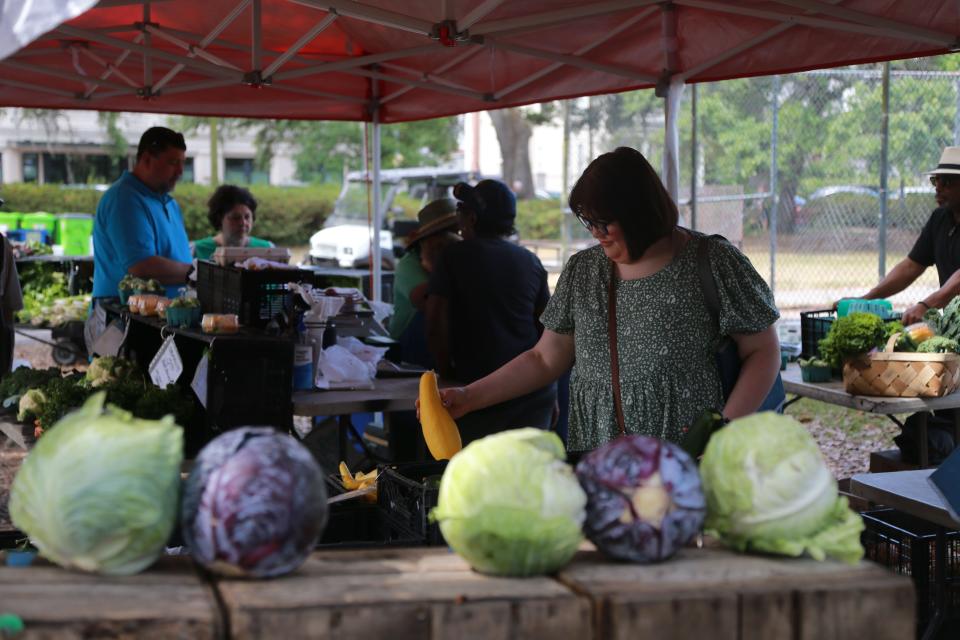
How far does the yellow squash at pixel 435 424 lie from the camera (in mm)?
2893

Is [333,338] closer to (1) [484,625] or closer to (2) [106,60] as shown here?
(2) [106,60]

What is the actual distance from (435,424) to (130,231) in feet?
11.7

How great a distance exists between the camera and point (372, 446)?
6.64 meters

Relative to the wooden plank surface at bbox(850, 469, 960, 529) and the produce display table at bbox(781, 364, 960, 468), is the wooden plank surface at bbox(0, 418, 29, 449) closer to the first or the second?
the produce display table at bbox(781, 364, 960, 468)

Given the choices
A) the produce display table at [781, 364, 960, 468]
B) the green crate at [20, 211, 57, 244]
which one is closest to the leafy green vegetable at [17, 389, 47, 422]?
the produce display table at [781, 364, 960, 468]

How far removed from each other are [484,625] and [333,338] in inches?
147

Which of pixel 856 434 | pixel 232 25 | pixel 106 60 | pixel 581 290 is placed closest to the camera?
pixel 581 290

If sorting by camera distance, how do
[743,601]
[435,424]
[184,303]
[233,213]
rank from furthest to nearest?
[233,213] → [184,303] → [435,424] → [743,601]

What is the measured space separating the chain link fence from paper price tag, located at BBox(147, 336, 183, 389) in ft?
19.1

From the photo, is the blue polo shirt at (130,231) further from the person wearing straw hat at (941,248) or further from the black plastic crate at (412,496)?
the person wearing straw hat at (941,248)

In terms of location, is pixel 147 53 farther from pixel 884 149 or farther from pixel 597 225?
pixel 884 149

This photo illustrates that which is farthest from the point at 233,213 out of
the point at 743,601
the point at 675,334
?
the point at 743,601

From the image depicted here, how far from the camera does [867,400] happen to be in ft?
15.9

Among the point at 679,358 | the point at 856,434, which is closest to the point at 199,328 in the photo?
the point at 679,358
